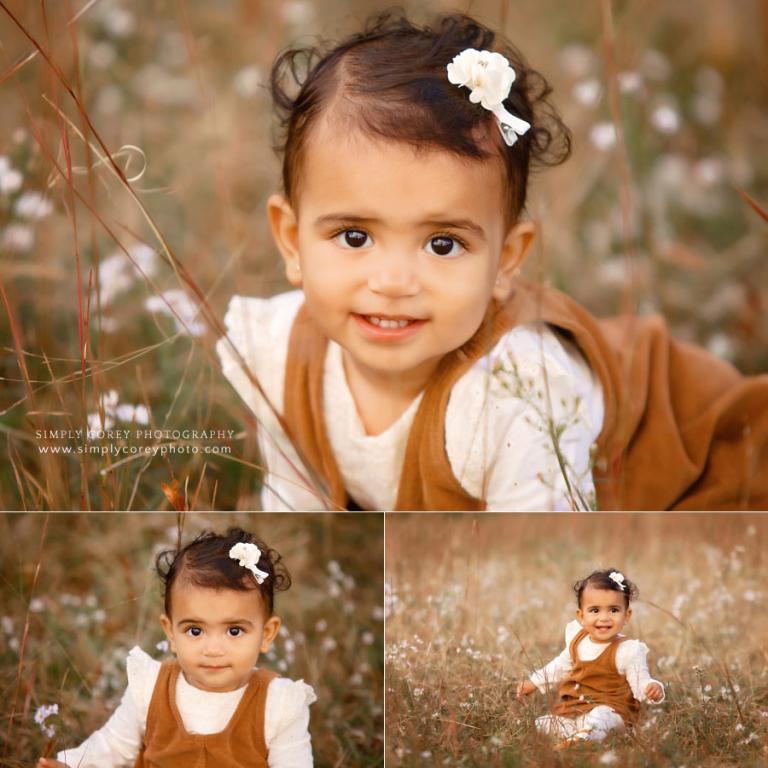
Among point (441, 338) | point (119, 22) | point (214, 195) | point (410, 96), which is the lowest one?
point (441, 338)

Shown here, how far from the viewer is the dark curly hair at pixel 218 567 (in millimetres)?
1645

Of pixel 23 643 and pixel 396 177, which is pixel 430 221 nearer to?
pixel 396 177

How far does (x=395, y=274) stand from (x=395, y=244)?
0.04 m

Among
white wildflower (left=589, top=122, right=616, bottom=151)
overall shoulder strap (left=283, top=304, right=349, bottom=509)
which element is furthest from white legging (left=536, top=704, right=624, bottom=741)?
white wildflower (left=589, top=122, right=616, bottom=151)

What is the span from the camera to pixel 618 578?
1669 mm

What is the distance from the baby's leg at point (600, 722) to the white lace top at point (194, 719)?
1.33ft

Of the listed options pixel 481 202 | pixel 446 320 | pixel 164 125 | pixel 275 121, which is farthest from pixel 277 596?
pixel 164 125

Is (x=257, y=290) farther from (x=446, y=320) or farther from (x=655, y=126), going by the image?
(x=655, y=126)

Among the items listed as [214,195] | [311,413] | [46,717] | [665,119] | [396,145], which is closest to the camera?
[396,145]

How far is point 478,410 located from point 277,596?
0.42 meters

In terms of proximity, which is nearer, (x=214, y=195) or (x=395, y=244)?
(x=395, y=244)

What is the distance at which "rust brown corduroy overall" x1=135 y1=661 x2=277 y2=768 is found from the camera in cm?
160

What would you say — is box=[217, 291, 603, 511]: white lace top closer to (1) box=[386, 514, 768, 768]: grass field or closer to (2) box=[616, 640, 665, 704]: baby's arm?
(1) box=[386, 514, 768, 768]: grass field

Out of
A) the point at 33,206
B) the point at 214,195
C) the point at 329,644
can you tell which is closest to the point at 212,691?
the point at 329,644
